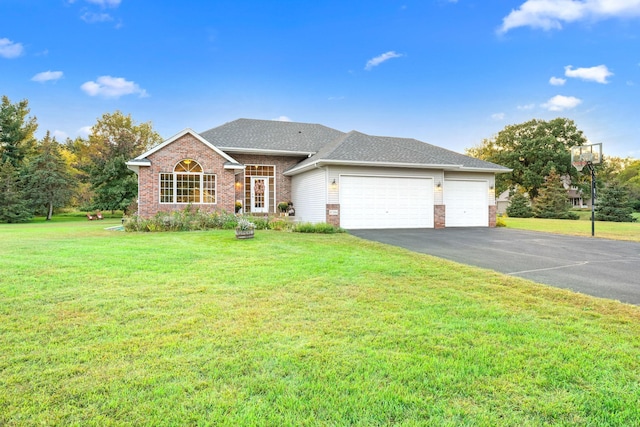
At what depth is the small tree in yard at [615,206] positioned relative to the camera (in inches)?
984

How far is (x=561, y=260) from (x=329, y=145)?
12602 millimetres

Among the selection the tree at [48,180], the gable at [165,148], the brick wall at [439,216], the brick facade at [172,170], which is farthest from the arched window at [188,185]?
the tree at [48,180]

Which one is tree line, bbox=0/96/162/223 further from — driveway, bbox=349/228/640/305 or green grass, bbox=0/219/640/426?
green grass, bbox=0/219/640/426

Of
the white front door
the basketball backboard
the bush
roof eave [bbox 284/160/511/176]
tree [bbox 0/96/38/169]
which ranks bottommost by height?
the bush

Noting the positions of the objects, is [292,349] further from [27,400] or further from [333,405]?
[27,400]

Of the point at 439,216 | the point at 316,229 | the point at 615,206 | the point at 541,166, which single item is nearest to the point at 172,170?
the point at 316,229

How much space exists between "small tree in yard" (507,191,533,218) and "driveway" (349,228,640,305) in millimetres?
22889

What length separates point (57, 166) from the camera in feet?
96.0

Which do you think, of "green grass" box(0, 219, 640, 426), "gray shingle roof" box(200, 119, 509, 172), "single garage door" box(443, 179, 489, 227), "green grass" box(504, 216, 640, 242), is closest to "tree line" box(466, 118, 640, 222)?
"green grass" box(504, 216, 640, 242)

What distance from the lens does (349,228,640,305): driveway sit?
5.39 metres

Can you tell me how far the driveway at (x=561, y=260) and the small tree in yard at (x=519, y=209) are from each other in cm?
2289

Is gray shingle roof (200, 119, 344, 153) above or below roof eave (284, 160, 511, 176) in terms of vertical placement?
above

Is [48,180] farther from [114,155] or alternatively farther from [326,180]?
[326,180]

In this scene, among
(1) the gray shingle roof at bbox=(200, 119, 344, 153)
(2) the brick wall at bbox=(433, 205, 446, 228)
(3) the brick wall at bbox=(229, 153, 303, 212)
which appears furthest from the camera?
(3) the brick wall at bbox=(229, 153, 303, 212)
